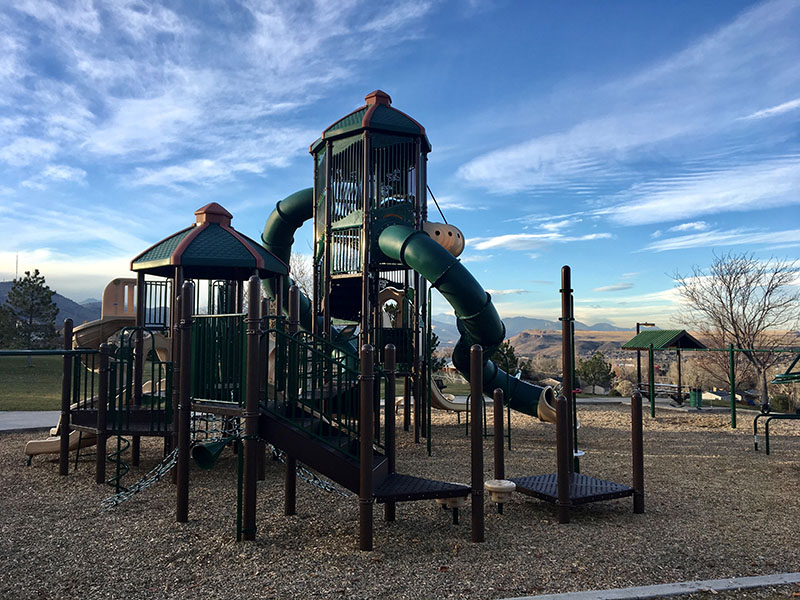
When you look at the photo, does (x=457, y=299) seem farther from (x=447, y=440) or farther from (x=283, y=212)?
(x=283, y=212)

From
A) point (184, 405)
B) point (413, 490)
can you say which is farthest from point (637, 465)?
point (184, 405)

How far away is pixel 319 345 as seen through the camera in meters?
12.4

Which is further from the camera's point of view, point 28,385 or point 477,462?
point 28,385

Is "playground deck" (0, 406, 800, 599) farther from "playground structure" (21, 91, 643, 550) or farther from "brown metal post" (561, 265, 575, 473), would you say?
"brown metal post" (561, 265, 575, 473)

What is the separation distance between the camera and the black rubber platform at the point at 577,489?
21.2 ft

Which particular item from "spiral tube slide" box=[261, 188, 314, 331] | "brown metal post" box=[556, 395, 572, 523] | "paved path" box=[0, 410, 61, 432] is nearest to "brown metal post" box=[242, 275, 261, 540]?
"brown metal post" box=[556, 395, 572, 523]

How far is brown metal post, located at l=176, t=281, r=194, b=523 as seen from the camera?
634 cm

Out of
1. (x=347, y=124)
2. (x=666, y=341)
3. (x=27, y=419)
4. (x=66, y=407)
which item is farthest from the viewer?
(x=666, y=341)

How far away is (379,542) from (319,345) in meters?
6.99

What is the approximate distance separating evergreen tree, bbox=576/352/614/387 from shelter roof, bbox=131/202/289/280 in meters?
23.8

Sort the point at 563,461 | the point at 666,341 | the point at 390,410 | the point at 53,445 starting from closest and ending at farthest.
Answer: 1. the point at 390,410
2. the point at 563,461
3. the point at 53,445
4. the point at 666,341

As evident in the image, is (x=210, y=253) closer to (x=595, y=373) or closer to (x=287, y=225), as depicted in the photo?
(x=287, y=225)

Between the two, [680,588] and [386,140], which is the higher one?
[386,140]

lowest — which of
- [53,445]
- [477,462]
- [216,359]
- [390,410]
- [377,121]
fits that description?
[53,445]
